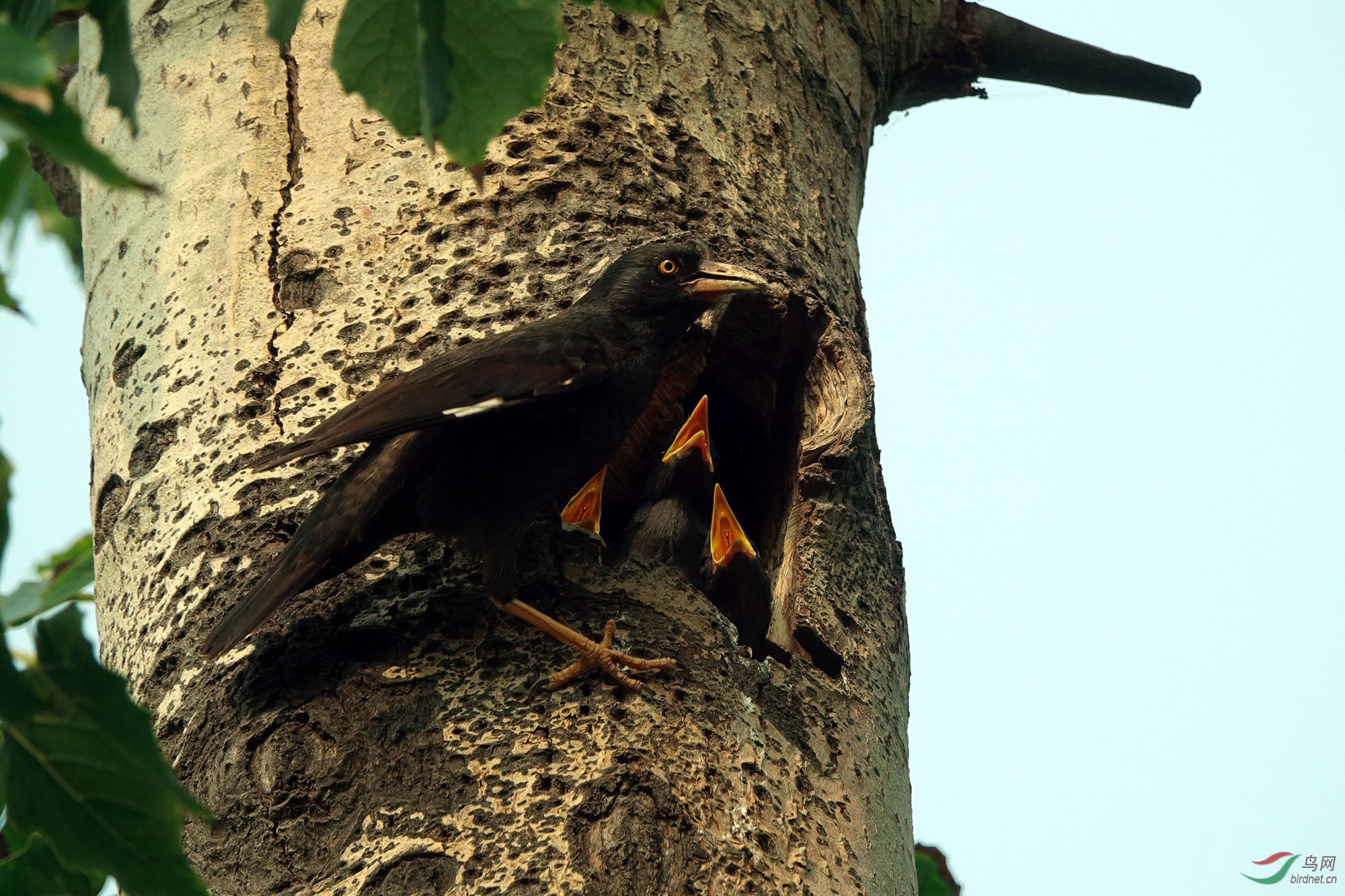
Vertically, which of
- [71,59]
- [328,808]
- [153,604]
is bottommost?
[328,808]

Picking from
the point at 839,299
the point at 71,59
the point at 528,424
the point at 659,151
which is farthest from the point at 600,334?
the point at 71,59

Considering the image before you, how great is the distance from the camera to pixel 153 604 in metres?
2.60

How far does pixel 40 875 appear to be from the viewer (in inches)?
73.2

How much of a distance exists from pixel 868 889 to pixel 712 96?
1.94 metres

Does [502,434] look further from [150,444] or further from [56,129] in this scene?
[56,129]

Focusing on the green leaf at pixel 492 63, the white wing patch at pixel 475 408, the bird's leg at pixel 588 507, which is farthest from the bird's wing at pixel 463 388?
the bird's leg at pixel 588 507

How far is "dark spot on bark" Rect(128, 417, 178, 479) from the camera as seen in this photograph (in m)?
2.73

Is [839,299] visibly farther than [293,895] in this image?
Yes

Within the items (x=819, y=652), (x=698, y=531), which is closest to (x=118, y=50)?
(x=819, y=652)

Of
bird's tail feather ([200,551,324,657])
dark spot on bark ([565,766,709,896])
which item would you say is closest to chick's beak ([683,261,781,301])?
bird's tail feather ([200,551,324,657])

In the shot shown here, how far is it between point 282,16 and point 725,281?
1.52 meters

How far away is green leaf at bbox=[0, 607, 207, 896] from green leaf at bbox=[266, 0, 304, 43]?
29.6 inches

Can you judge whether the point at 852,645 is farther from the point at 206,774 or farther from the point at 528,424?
the point at 206,774

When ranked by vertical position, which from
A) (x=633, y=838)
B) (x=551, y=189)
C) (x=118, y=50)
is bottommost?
(x=633, y=838)
